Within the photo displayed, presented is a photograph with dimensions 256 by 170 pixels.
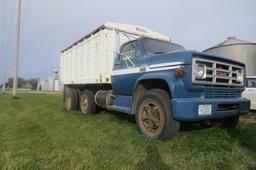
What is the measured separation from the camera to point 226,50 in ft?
63.1

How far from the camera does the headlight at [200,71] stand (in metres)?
5.10

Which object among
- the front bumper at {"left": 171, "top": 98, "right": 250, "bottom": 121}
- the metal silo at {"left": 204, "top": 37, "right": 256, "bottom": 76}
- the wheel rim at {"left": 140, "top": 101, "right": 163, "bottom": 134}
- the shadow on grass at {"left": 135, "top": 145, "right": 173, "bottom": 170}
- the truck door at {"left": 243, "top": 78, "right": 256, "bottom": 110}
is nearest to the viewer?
the shadow on grass at {"left": 135, "top": 145, "right": 173, "bottom": 170}

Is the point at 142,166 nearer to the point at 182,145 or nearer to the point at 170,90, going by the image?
the point at 182,145

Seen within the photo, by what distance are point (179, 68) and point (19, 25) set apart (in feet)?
74.7

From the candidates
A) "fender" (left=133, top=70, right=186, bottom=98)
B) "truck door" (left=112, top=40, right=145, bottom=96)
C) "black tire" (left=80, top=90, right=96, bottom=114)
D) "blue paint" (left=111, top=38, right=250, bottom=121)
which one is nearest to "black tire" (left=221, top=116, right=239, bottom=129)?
"blue paint" (left=111, top=38, right=250, bottom=121)

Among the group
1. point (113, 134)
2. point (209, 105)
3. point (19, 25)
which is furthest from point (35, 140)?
point (19, 25)

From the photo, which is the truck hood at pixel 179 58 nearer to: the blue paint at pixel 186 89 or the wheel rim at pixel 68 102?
the blue paint at pixel 186 89

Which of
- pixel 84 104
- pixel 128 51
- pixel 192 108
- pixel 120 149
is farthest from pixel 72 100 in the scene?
pixel 192 108

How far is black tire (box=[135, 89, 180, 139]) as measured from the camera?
5176mm

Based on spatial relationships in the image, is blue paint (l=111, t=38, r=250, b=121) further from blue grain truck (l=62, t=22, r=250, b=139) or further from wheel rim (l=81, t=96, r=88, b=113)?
wheel rim (l=81, t=96, r=88, b=113)

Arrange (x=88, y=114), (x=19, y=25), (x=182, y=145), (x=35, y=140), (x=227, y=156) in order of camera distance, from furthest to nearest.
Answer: (x=19, y=25) < (x=88, y=114) < (x=35, y=140) < (x=182, y=145) < (x=227, y=156)

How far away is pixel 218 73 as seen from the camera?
5.49 meters

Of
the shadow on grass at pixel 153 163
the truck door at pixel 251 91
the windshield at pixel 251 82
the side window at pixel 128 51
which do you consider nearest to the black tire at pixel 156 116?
the shadow on grass at pixel 153 163

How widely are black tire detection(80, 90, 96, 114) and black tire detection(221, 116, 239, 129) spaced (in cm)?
449
